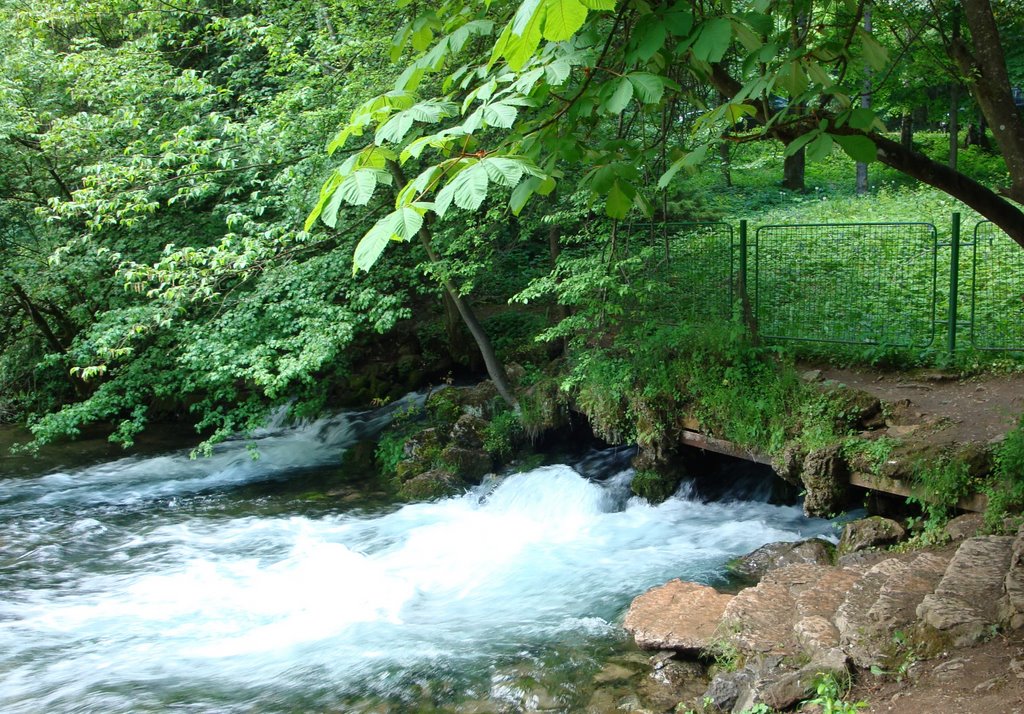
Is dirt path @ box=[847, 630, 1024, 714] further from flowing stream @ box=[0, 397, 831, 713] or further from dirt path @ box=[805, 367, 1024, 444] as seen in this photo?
dirt path @ box=[805, 367, 1024, 444]

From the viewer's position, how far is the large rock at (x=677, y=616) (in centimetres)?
583

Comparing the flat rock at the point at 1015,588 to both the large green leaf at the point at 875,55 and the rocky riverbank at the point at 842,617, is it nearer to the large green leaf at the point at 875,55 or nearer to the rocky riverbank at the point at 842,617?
the rocky riverbank at the point at 842,617

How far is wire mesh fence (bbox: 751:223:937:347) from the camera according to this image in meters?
9.20

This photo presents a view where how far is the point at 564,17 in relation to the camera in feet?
6.69

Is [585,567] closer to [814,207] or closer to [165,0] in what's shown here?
[165,0]

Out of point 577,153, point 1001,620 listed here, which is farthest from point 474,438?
point 577,153

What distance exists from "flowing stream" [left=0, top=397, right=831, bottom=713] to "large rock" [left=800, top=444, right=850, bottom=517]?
2.60 ft

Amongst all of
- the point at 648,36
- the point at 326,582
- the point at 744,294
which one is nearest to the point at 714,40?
the point at 648,36

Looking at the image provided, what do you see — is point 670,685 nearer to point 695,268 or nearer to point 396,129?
point 396,129

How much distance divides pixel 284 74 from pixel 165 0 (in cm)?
203

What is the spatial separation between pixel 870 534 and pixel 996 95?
374 centimetres

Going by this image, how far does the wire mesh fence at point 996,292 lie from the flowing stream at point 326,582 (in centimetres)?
271

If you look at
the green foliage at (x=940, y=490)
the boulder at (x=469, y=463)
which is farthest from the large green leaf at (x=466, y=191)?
the boulder at (x=469, y=463)

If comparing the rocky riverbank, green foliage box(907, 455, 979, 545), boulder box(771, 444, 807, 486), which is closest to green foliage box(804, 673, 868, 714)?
the rocky riverbank
